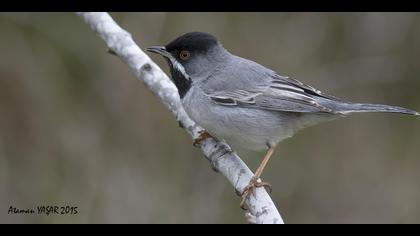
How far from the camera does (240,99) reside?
615 cm

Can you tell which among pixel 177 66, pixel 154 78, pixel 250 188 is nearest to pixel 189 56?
pixel 177 66

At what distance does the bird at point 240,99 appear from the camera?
5930 millimetres

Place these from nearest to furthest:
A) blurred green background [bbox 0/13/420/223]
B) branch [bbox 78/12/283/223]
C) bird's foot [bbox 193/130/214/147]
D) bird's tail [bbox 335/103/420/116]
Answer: bird's tail [bbox 335/103/420/116], branch [bbox 78/12/283/223], bird's foot [bbox 193/130/214/147], blurred green background [bbox 0/13/420/223]

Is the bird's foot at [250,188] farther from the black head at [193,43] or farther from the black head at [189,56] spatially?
the black head at [193,43]

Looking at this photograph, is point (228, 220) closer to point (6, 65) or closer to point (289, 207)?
point (289, 207)

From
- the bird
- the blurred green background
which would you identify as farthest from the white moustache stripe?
the blurred green background

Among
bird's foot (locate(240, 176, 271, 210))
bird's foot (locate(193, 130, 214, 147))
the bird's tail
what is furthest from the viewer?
bird's foot (locate(193, 130, 214, 147))

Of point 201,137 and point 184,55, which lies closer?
point 201,137

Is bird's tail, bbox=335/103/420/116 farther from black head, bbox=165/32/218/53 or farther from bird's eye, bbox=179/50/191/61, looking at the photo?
bird's eye, bbox=179/50/191/61

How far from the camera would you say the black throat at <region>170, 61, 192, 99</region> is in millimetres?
6223

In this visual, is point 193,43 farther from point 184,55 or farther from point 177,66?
point 177,66

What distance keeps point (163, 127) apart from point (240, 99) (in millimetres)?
2873

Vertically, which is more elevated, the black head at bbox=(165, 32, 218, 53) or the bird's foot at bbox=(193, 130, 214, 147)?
the black head at bbox=(165, 32, 218, 53)

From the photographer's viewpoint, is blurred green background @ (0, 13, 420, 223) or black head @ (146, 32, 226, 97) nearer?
black head @ (146, 32, 226, 97)
